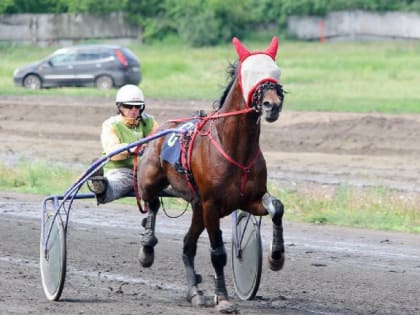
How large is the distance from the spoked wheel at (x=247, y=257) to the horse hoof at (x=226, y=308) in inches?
19.0

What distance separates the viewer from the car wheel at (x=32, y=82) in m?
31.7

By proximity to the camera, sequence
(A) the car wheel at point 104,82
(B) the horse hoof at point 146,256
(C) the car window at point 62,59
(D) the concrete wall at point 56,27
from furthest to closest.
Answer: (D) the concrete wall at point 56,27
(C) the car window at point 62,59
(A) the car wheel at point 104,82
(B) the horse hoof at point 146,256

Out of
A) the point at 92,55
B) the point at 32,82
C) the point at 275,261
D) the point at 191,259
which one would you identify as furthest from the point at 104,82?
the point at 275,261

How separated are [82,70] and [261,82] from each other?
→ 81.4 feet

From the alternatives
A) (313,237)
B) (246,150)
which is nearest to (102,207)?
(313,237)

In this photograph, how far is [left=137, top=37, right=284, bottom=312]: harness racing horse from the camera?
711 centimetres

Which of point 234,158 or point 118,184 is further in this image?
point 118,184

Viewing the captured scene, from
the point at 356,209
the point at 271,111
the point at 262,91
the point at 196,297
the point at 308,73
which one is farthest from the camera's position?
the point at 308,73

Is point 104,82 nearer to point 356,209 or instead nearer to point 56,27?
point 56,27

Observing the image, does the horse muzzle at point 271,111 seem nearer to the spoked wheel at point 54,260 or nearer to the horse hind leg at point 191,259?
the horse hind leg at point 191,259

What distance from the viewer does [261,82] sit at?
7000mm

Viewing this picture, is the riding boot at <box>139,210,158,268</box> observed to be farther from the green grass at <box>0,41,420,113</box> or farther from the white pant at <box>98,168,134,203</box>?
the green grass at <box>0,41,420,113</box>

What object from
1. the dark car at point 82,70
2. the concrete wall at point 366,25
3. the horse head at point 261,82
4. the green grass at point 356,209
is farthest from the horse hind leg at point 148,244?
the concrete wall at point 366,25

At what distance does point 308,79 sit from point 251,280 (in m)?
24.1
